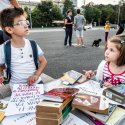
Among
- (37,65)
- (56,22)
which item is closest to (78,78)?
(37,65)

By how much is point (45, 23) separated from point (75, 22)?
51281mm

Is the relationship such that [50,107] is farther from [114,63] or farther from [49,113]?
[114,63]

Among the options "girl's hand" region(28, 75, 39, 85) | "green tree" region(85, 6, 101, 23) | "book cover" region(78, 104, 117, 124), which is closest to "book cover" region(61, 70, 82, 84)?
"girl's hand" region(28, 75, 39, 85)

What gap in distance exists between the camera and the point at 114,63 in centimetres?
223

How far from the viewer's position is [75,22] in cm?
954

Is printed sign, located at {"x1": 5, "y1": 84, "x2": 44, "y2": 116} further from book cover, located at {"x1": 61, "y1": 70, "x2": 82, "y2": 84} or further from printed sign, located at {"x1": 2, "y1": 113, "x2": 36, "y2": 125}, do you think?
book cover, located at {"x1": 61, "y1": 70, "x2": 82, "y2": 84}

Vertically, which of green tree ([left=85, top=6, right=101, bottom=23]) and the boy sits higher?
the boy

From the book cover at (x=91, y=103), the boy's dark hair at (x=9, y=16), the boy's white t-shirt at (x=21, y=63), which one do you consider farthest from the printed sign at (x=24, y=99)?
the boy's dark hair at (x=9, y=16)

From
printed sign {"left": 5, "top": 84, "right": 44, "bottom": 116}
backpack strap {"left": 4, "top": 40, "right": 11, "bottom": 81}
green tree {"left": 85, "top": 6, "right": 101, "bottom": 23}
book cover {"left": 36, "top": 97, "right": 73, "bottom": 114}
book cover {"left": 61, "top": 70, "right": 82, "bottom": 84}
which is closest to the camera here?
book cover {"left": 36, "top": 97, "right": 73, "bottom": 114}

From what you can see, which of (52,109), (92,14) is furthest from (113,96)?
(92,14)

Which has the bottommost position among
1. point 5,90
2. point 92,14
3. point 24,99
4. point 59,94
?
point 92,14

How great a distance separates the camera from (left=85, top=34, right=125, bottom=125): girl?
2154mm

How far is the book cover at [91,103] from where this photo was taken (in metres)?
1.49

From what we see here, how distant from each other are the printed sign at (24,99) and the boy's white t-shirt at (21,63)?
41cm
